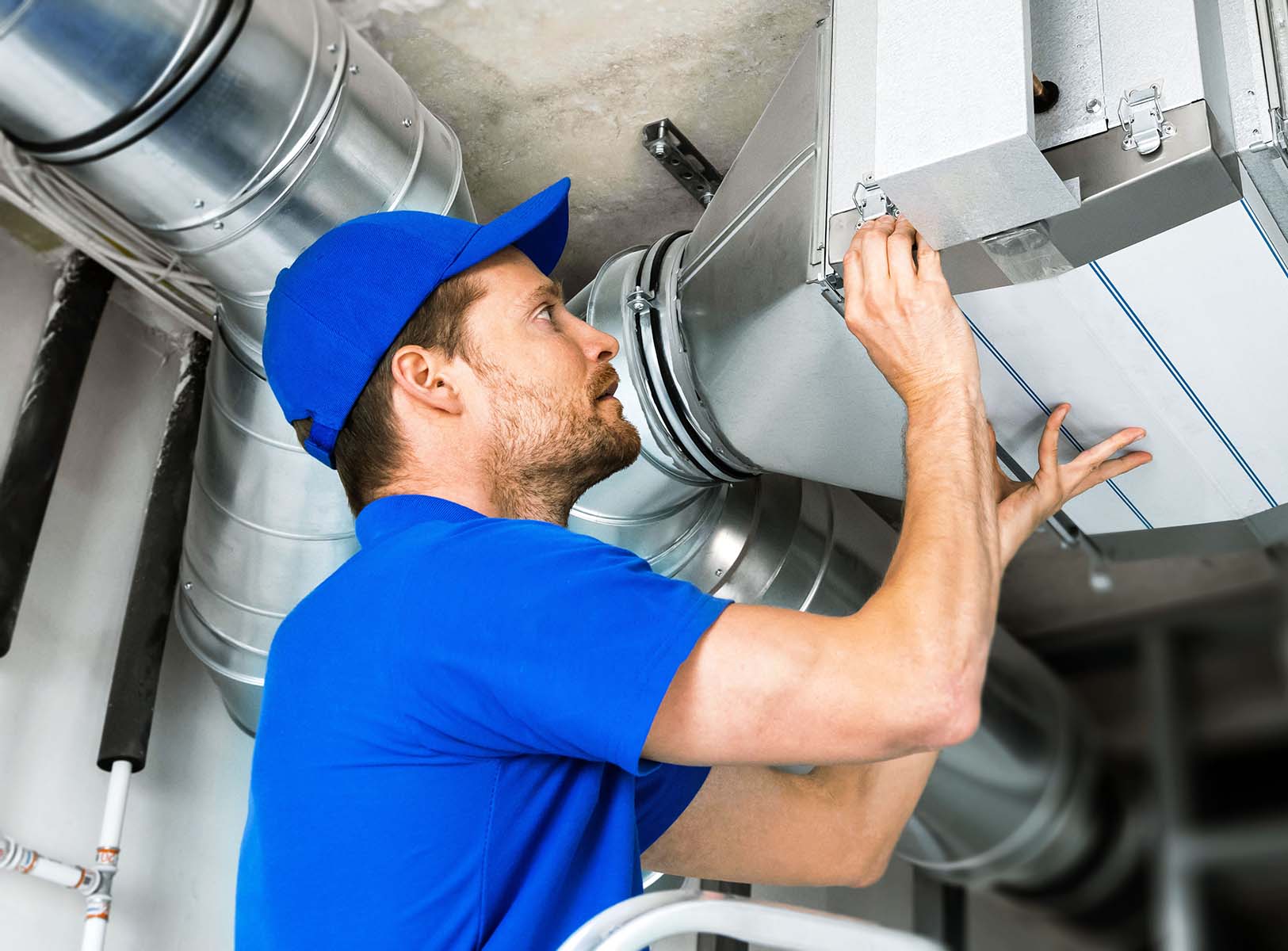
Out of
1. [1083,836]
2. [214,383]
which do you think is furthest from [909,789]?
[1083,836]

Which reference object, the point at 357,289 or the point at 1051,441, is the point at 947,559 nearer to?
the point at 1051,441

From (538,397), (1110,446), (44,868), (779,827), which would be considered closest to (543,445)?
(538,397)

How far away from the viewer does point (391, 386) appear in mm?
1043

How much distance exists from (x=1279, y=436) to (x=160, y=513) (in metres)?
1.49

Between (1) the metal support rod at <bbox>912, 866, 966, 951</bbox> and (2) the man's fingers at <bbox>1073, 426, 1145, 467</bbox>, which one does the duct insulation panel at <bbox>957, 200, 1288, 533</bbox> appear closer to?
(2) the man's fingers at <bbox>1073, 426, 1145, 467</bbox>

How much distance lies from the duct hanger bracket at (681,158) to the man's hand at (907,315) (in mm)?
721

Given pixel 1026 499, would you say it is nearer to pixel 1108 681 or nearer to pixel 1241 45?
pixel 1241 45

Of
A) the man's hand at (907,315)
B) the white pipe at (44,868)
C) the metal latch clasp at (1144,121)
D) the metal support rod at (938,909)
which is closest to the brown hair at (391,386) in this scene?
the man's hand at (907,315)

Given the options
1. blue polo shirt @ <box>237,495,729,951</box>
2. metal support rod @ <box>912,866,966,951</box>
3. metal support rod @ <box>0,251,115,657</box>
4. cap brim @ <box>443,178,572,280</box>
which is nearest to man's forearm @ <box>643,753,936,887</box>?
blue polo shirt @ <box>237,495,729,951</box>

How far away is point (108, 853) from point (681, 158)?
123 cm

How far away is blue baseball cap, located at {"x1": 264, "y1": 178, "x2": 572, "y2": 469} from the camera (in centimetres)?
104

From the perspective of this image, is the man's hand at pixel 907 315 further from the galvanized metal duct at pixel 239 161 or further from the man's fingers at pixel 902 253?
the galvanized metal duct at pixel 239 161

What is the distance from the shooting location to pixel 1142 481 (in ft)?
3.90

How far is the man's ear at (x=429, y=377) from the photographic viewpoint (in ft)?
3.38
